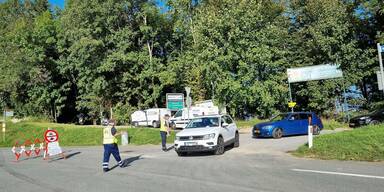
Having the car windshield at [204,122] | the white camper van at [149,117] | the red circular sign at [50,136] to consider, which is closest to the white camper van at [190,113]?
the white camper van at [149,117]

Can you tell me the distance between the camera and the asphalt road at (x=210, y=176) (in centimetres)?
888

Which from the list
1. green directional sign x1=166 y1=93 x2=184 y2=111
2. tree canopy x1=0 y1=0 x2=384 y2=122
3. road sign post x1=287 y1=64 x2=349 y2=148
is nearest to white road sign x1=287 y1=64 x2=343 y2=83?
road sign post x1=287 y1=64 x2=349 y2=148

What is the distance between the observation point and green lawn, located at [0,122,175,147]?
83.8 ft

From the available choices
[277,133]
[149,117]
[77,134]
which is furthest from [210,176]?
[149,117]

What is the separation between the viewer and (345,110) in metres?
37.7

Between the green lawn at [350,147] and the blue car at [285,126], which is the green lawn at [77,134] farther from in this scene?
the green lawn at [350,147]

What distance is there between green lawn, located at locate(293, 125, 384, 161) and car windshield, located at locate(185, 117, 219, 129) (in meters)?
3.71

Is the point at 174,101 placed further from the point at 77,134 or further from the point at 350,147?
the point at 350,147

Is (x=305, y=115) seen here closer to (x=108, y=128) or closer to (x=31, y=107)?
(x=108, y=128)

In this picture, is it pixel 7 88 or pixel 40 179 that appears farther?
pixel 7 88

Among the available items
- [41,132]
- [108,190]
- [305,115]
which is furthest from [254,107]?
[108,190]

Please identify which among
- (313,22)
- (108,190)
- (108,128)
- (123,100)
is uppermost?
(313,22)

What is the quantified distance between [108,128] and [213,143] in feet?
14.5

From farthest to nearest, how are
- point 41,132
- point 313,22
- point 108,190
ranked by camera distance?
point 313,22, point 41,132, point 108,190
